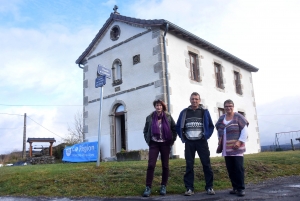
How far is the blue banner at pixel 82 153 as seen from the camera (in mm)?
13489

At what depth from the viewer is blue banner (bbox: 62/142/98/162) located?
1349 centimetres

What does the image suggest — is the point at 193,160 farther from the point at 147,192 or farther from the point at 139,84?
the point at 139,84

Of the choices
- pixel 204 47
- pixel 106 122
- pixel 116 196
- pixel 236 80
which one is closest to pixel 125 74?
pixel 106 122

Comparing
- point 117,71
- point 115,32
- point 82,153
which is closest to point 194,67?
point 117,71

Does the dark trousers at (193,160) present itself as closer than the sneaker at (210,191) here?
No

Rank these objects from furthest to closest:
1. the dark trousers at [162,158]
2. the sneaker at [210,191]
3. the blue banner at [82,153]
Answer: the blue banner at [82,153]
the dark trousers at [162,158]
the sneaker at [210,191]

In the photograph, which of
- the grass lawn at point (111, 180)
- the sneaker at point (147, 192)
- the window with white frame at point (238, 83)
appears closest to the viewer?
the sneaker at point (147, 192)

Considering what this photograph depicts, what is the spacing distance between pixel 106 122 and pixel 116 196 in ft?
30.8

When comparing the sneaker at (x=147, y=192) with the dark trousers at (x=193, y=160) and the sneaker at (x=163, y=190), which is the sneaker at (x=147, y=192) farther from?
the dark trousers at (x=193, y=160)

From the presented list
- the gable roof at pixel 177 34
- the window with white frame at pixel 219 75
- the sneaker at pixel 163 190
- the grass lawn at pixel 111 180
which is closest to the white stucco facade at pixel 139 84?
the gable roof at pixel 177 34

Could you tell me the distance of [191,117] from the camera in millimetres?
5242

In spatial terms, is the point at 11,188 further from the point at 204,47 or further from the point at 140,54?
the point at 204,47

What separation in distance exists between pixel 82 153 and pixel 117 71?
437cm

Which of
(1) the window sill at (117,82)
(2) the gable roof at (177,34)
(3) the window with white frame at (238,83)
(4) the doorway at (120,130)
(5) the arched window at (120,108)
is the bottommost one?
(4) the doorway at (120,130)
